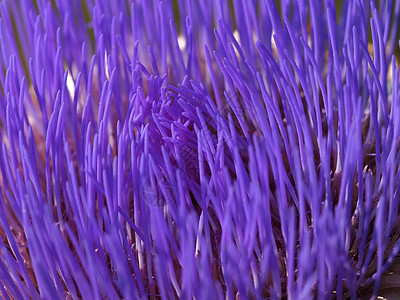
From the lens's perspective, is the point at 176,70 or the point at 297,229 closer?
the point at 297,229

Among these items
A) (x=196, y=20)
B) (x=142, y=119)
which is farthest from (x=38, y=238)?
(x=196, y=20)

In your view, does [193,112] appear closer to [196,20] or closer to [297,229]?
[297,229]

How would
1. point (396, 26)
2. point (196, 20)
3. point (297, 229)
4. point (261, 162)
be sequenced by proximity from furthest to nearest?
point (196, 20) → point (396, 26) → point (297, 229) → point (261, 162)

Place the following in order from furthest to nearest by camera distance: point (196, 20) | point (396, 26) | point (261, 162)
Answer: point (196, 20), point (396, 26), point (261, 162)

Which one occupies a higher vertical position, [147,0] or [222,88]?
[147,0]

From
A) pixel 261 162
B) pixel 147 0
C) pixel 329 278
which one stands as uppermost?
pixel 147 0

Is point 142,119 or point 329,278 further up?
point 142,119

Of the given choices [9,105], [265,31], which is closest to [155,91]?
[9,105]

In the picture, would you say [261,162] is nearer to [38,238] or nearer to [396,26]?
[38,238]

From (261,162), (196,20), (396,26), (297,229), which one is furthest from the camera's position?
(196,20)
